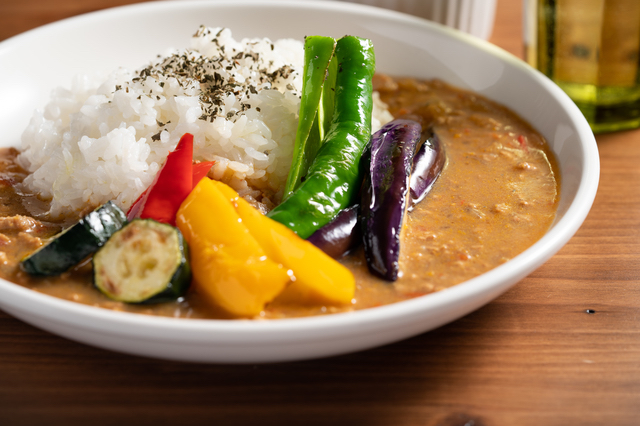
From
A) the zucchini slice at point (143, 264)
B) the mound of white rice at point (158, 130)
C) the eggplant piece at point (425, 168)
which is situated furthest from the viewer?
the mound of white rice at point (158, 130)

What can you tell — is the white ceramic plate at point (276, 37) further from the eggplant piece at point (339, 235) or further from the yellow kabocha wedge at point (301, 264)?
the eggplant piece at point (339, 235)

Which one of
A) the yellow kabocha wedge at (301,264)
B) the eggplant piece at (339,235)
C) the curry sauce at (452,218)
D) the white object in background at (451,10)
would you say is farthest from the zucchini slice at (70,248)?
the white object in background at (451,10)

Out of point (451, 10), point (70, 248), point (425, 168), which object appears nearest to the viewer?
point (70, 248)

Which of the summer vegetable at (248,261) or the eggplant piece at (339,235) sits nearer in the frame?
the summer vegetable at (248,261)

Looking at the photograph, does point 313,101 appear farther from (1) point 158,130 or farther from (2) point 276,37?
(2) point 276,37

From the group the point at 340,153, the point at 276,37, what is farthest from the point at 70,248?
the point at 276,37

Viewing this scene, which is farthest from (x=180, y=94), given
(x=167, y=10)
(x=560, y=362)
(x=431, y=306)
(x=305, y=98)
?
(x=560, y=362)
